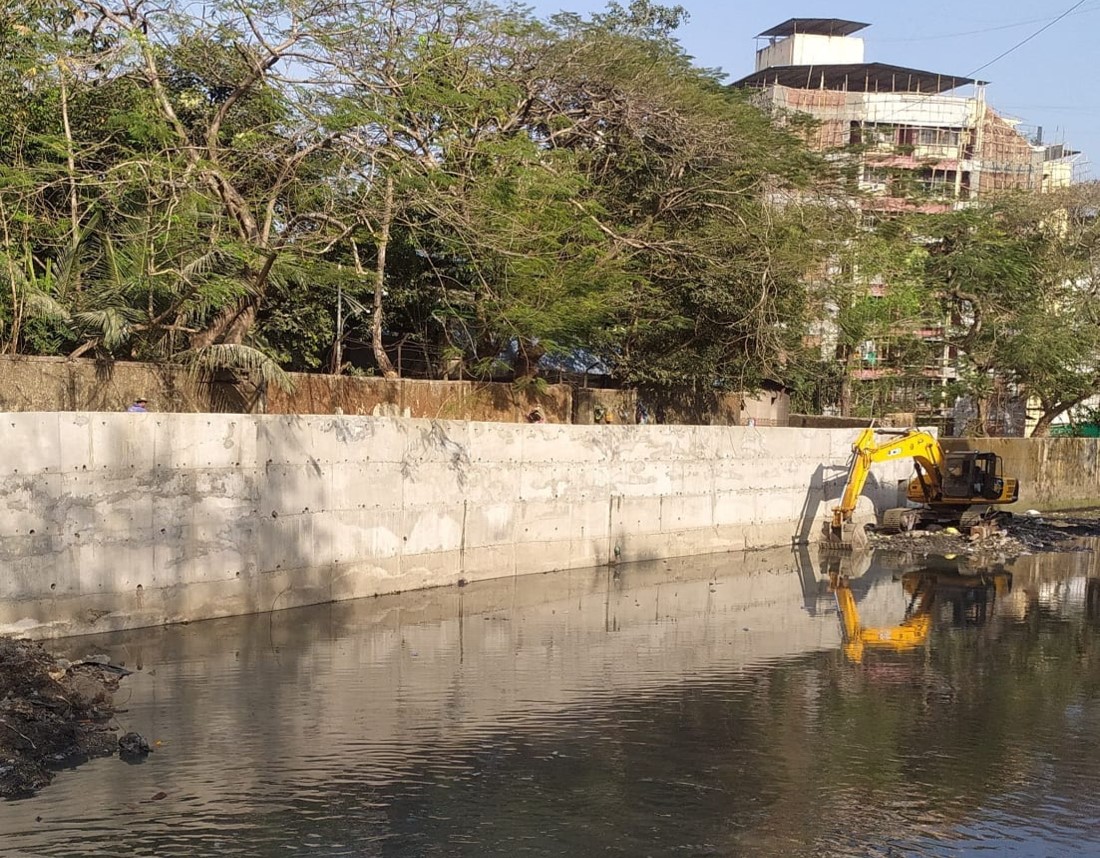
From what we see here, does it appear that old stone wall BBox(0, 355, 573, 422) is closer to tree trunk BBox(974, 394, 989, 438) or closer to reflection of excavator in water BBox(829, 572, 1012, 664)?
reflection of excavator in water BBox(829, 572, 1012, 664)

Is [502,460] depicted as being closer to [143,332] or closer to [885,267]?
[143,332]

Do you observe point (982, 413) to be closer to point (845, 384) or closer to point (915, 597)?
point (845, 384)

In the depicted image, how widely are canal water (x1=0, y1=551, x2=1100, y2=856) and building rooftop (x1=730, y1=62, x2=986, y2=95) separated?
4918cm

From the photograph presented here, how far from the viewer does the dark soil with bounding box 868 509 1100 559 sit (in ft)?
86.6

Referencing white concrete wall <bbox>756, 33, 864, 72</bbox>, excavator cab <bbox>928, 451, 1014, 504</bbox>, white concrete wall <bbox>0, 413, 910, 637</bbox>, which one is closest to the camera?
white concrete wall <bbox>0, 413, 910, 637</bbox>

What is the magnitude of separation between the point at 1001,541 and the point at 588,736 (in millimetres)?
19451

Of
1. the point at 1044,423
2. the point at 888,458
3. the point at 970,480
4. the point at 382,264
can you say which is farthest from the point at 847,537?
the point at 1044,423

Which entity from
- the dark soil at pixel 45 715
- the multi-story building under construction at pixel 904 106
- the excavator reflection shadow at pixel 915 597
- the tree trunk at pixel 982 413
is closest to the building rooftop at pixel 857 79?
the multi-story building under construction at pixel 904 106

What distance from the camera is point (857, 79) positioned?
64062 mm

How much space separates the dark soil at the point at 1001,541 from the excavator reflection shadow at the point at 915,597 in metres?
1.33

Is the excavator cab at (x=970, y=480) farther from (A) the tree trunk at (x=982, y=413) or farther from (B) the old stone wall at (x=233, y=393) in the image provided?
(A) the tree trunk at (x=982, y=413)

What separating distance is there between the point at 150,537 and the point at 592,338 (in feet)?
44.4

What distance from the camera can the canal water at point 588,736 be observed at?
8.13m

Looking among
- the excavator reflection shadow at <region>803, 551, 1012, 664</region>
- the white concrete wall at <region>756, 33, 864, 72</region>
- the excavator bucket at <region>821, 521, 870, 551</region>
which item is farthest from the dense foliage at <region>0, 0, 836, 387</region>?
the white concrete wall at <region>756, 33, 864, 72</region>
